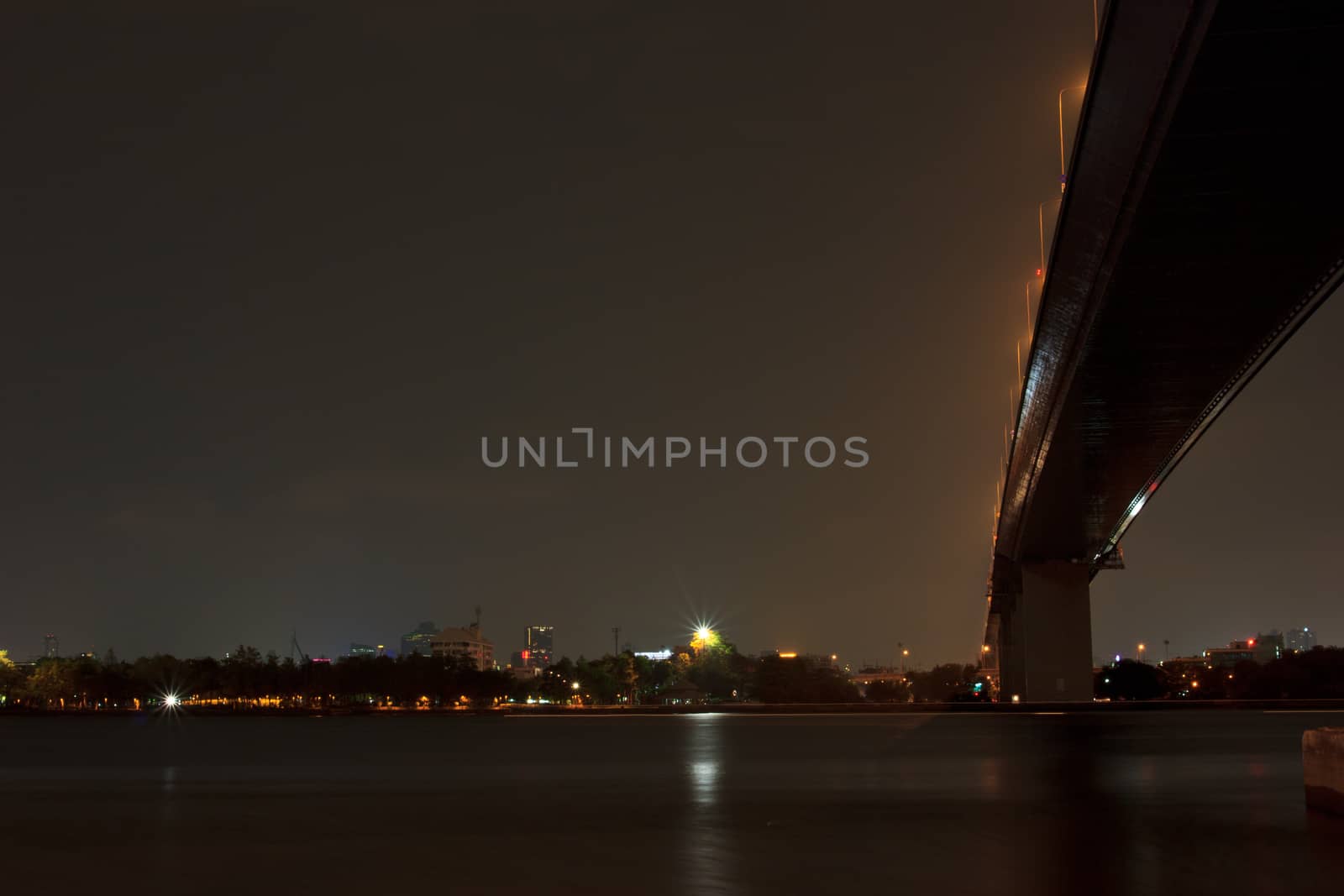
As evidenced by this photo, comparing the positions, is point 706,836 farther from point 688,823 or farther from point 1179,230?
point 1179,230

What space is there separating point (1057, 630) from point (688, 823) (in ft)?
191

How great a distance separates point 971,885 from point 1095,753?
2294 centimetres

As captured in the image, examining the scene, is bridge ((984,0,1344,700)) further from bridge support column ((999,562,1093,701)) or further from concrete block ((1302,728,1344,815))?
bridge support column ((999,562,1093,701))

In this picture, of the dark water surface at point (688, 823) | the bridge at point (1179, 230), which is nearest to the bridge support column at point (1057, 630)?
the bridge at point (1179, 230)

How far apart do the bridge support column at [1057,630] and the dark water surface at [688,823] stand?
34244 millimetres

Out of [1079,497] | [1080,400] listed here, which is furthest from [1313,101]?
[1079,497]

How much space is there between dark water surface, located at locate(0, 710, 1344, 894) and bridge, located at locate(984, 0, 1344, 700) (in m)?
9.32

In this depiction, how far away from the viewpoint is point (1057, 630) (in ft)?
236

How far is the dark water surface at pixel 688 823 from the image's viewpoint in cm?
1260

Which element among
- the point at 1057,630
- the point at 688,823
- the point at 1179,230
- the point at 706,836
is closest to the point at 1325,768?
the point at 706,836

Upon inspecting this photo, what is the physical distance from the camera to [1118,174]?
21.7m

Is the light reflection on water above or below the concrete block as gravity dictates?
below

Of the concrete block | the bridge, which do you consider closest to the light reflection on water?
the concrete block

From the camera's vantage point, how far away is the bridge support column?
234 feet
